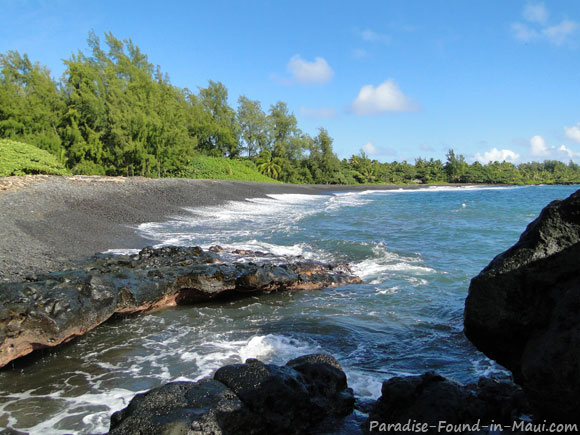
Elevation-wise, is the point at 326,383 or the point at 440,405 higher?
the point at 440,405

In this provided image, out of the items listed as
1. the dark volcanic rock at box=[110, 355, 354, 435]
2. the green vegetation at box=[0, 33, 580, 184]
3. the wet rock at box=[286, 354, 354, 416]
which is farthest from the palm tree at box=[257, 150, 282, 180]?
the dark volcanic rock at box=[110, 355, 354, 435]

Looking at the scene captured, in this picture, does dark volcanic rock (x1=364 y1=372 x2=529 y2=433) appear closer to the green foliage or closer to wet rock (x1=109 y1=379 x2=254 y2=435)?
wet rock (x1=109 y1=379 x2=254 y2=435)

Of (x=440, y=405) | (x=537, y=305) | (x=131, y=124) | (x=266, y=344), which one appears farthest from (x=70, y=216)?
(x=131, y=124)

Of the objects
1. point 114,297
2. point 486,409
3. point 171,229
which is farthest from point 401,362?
point 171,229

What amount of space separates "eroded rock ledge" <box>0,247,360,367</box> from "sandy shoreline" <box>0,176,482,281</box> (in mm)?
1262

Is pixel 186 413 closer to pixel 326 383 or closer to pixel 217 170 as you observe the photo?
pixel 326 383

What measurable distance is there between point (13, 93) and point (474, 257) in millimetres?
33630

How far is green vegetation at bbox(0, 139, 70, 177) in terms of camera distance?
806 inches

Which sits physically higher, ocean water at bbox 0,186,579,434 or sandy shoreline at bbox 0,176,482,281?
sandy shoreline at bbox 0,176,482,281

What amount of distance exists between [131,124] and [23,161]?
1494 cm

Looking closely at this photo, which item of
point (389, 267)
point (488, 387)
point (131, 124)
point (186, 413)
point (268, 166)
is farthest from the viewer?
point (268, 166)

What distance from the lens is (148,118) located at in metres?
36.8

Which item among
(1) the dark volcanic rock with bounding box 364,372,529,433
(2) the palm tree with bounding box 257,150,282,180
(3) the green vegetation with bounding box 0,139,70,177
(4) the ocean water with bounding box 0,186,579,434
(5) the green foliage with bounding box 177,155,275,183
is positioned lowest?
(4) the ocean water with bounding box 0,186,579,434

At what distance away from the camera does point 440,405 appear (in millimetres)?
3166
